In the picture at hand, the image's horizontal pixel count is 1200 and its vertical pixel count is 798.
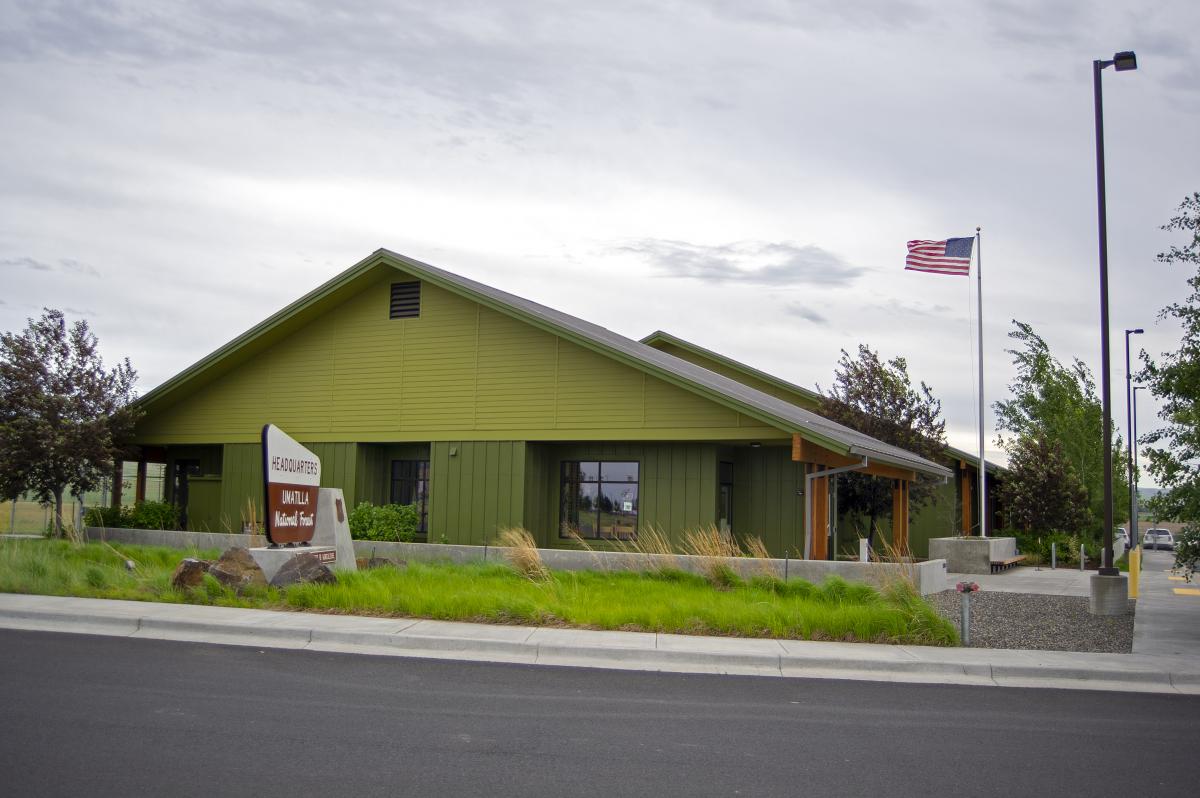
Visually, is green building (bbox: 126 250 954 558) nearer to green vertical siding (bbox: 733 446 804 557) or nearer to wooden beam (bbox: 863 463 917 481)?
green vertical siding (bbox: 733 446 804 557)

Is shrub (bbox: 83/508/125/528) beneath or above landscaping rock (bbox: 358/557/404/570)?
above

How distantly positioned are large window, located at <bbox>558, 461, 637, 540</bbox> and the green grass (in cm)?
503

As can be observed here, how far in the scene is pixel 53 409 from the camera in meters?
24.6

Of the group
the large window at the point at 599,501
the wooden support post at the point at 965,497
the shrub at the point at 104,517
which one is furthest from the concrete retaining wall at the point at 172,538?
the wooden support post at the point at 965,497

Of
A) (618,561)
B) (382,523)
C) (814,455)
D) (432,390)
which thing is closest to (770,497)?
(814,455)

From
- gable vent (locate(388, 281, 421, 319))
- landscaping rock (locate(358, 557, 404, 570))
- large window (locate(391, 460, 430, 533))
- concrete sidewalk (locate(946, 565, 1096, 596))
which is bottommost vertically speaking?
concrete sidewalk (locate(946, 565, 1096, 596))

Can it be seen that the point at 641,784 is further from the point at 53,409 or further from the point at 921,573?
the point at 53,409

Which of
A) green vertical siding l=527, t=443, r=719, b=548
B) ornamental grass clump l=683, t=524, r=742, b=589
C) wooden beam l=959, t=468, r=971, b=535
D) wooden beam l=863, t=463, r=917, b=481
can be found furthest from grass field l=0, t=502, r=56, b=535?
wooden beam l=959, t=468, r=971, b=535

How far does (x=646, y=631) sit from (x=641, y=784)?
6.46 m

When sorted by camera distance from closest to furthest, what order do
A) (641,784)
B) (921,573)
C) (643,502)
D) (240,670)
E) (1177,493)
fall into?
(641,784) → (240,670) → (1177,493) → (921,573) → (643,502)

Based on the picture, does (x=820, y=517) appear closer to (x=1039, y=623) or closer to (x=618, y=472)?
(x=618, y=472)

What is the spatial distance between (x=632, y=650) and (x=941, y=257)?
18.4 meters

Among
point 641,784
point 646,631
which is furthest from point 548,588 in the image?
point 641,784

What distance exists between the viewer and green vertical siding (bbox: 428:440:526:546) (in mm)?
23203
